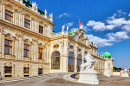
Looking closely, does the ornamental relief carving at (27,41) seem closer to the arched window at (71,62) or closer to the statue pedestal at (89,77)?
the arched window at (71,62)

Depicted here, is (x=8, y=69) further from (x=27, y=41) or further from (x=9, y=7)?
(x=9, y=7)

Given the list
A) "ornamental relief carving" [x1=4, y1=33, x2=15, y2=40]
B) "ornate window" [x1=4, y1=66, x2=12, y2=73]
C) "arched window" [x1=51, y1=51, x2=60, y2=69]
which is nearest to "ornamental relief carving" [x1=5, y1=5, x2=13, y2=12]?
"ornamental relief carving" [x1=4, y1=33, x2=15, y2=40]

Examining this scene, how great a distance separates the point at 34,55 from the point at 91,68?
14558 mm

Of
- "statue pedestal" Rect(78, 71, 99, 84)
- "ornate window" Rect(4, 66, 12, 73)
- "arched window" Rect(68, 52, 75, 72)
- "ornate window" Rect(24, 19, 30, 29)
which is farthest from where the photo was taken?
"arched window" Rect(68, 52, 75, 72)

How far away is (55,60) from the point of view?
96.2 ft

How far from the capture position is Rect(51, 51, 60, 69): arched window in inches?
1139

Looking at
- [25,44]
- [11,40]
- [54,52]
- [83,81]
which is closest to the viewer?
[83,81]

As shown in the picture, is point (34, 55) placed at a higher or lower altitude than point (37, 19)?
lower

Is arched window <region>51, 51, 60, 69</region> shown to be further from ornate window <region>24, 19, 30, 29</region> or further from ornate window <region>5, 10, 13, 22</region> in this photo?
ornate window <region>5, 10, 13, 22</region>

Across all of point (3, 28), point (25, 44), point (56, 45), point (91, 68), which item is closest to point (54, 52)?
point (56, 45)

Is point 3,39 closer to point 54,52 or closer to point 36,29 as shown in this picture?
point 36,29

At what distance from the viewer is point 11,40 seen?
73.2ft

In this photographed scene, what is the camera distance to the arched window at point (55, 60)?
28922mm

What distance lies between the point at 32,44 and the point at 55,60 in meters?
6.35
